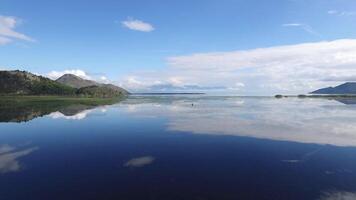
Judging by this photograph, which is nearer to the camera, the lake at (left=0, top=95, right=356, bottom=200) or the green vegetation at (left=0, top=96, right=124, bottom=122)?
the lake at (left=0, top=95, right=356, bottom=200)

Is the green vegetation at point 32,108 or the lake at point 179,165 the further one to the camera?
the green vegetation at point 32,108

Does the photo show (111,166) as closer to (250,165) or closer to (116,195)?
(116,195)

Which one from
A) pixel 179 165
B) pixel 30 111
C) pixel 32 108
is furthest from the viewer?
pixel 32 108

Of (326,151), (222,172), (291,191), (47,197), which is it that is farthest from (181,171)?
(326,151)

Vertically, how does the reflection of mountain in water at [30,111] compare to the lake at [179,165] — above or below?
above

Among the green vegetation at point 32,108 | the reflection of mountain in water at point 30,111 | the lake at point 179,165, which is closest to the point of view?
the lake at point 179,165

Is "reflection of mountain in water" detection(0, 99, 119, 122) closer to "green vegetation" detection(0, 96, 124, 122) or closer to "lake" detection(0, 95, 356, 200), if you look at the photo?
"green vegetation" detection(0, 96, 124, 122)

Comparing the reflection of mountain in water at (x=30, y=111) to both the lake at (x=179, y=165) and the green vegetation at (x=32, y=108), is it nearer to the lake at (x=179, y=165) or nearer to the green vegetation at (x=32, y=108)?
the green vegetation at (x=32, y=108)

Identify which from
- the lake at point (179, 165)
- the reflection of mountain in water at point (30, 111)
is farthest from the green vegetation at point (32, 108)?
the lake at point (179, 165)

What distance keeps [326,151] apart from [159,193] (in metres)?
19.7

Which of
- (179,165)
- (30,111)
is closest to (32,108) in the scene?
(30,111)

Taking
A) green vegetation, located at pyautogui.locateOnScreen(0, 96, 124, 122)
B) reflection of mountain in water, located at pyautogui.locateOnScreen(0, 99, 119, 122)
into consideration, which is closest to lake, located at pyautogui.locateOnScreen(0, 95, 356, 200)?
reflection of mountain in water, located at pyautogui.locateOnScreen(0, 99, 119, 122)

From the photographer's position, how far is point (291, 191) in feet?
67.6

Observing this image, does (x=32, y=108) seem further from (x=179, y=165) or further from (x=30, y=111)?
(x=179, y=165)
